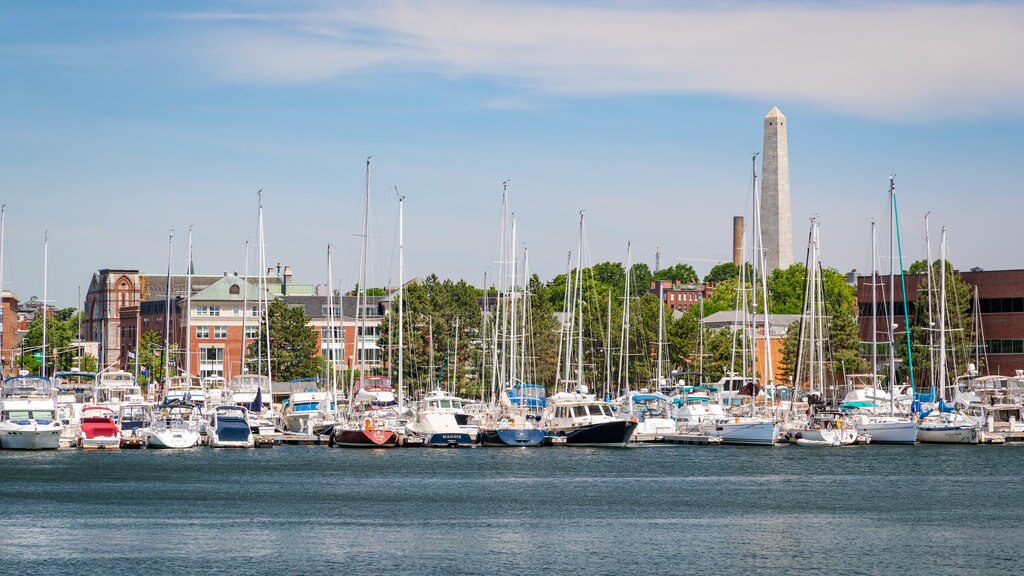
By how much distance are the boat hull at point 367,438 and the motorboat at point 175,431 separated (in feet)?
30.0

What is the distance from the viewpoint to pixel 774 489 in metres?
70.4

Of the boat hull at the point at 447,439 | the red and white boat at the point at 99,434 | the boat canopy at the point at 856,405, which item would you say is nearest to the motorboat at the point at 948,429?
the boat canopy at the point at 856,405

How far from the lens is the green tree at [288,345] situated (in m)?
146

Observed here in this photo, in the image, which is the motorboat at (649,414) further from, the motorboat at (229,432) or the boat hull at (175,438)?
the boat hull at (175,438)

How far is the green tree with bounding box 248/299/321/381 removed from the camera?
146250 millimetres

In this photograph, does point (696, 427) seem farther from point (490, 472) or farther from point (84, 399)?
point (84, 399)

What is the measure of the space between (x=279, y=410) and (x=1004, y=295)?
64.3m

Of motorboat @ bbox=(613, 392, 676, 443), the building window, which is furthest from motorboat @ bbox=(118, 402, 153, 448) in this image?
the building window

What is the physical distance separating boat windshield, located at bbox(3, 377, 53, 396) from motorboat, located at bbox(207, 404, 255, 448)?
10.6 m

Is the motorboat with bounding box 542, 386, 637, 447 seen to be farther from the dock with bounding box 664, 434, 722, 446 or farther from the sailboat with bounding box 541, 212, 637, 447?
the dock with bounding box 664, 434, 722, 446

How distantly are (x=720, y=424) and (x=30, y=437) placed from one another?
4453 centimetres

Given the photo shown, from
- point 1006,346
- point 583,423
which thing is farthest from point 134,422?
point 1006,346

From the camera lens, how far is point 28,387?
9700 cm

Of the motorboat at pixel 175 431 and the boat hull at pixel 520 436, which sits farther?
the motorboat at pixel 175 431
